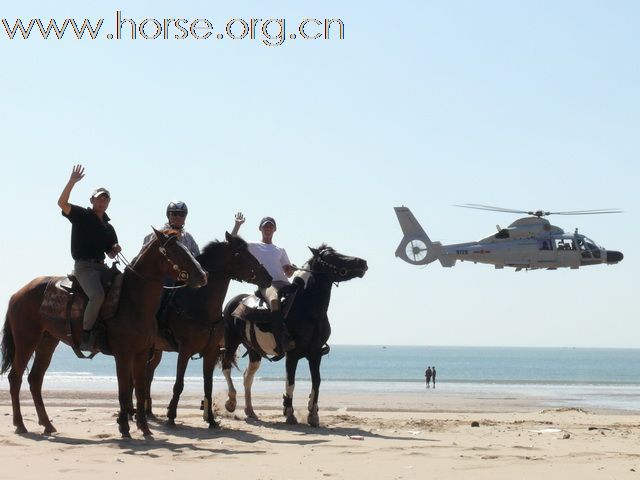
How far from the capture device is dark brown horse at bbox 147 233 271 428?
476 inches

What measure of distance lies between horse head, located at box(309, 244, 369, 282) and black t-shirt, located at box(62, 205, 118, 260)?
3396 millimetres

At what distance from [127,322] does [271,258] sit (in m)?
3.50

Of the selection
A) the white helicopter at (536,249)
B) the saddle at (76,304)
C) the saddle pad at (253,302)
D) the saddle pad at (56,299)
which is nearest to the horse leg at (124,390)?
the saddle at (76,304)

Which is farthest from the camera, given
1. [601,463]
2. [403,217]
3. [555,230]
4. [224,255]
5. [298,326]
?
[403,217]

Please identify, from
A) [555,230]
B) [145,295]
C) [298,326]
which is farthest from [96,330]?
[555,230]

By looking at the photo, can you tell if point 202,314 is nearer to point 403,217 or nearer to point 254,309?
point 254,309

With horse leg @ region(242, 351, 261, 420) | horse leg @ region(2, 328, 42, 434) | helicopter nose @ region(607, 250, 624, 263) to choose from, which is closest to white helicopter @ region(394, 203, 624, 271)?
helicopter nose @ region(607, 250, 624, 263)

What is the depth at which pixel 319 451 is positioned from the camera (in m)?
10.3

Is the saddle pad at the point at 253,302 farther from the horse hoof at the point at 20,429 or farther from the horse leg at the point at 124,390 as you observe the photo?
the horse hoof at the point at 20,429

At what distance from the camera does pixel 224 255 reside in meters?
12.2

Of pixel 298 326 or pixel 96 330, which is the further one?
pixel 298 326

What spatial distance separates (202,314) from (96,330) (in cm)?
157

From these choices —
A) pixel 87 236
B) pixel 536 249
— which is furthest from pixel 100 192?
pixel 536 249

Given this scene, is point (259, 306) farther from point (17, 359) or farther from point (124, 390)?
point (17, 359)
